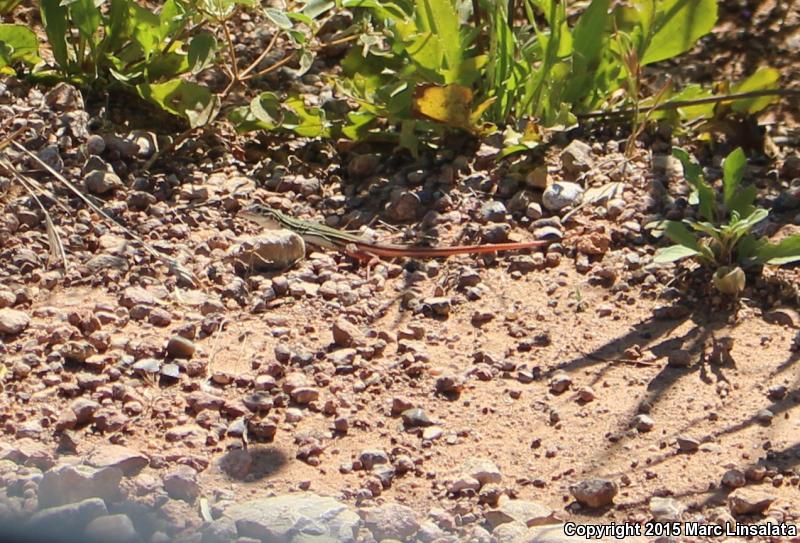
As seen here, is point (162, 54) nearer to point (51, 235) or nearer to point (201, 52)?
point (201, 52)

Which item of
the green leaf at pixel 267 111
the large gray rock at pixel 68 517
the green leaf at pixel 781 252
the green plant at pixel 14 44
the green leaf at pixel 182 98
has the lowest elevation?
the large gray rock at pixel 68 517

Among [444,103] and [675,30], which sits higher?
[675,30]

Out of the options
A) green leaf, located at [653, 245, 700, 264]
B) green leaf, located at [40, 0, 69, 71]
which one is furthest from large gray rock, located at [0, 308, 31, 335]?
green leaf, located at [653, 245, 700, 264]

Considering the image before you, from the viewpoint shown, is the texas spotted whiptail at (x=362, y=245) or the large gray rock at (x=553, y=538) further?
the texas spotted whiptail at (x=362, y=245)

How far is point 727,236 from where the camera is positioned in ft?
11.3

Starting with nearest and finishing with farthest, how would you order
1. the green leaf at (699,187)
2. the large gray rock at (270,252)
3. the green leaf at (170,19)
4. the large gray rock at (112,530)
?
the large gray rock at (112,530) → the green leaf at (699,187) → the large gray rock at (270,252) → the green leaf at (170,19)

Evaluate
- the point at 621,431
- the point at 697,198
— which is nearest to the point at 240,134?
the point at 697,198

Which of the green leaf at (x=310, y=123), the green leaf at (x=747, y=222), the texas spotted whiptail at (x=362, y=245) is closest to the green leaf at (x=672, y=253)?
the green leaf at (x=747, y=222)

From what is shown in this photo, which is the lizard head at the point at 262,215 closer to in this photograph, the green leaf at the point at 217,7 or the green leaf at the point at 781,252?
the green leaf at the point at 217,7

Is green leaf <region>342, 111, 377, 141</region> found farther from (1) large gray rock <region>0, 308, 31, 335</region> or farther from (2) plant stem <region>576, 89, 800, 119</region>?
(1) large gray rock <region>0, 308, 31, 335</region>

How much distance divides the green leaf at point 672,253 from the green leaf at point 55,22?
222cm

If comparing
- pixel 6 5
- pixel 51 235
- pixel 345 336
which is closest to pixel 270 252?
pixel 345 336

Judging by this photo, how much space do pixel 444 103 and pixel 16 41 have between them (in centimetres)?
150

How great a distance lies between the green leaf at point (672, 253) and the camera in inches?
134
